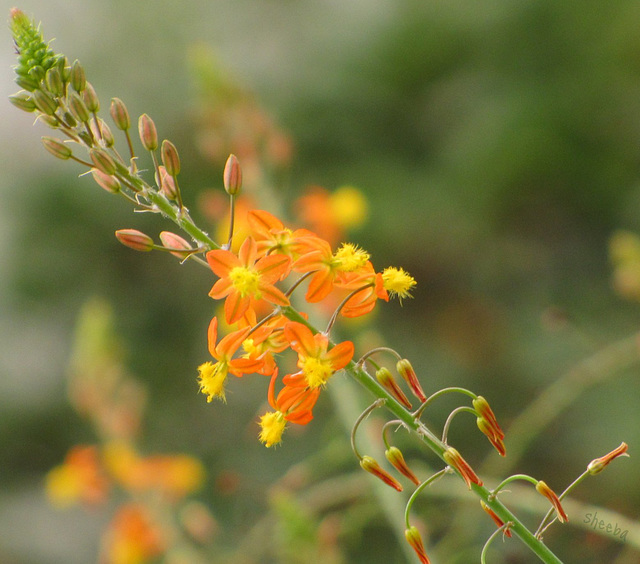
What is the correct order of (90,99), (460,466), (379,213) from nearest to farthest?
(460,466) < (90,99) < (379,213)

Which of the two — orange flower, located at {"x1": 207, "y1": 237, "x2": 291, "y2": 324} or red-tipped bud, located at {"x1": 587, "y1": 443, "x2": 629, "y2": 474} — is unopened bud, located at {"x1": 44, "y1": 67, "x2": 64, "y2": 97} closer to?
orange flower, located at {"x1": 207, "y1": 237, "x2": 291, "y2": 324}

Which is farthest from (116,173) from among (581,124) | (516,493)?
(581,124)

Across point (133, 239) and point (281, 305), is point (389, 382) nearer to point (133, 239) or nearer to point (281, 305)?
point (281, 305)

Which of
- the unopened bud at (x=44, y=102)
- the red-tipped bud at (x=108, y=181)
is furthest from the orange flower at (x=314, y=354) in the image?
Result: the unopened bud at (x=44, y=102)

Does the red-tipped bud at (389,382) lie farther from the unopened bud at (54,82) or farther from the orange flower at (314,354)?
the unopened bud at (54,82)

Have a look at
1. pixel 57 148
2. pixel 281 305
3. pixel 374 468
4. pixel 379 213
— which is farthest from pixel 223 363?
pixel 379 213

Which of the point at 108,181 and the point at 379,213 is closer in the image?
the point at 108,181
